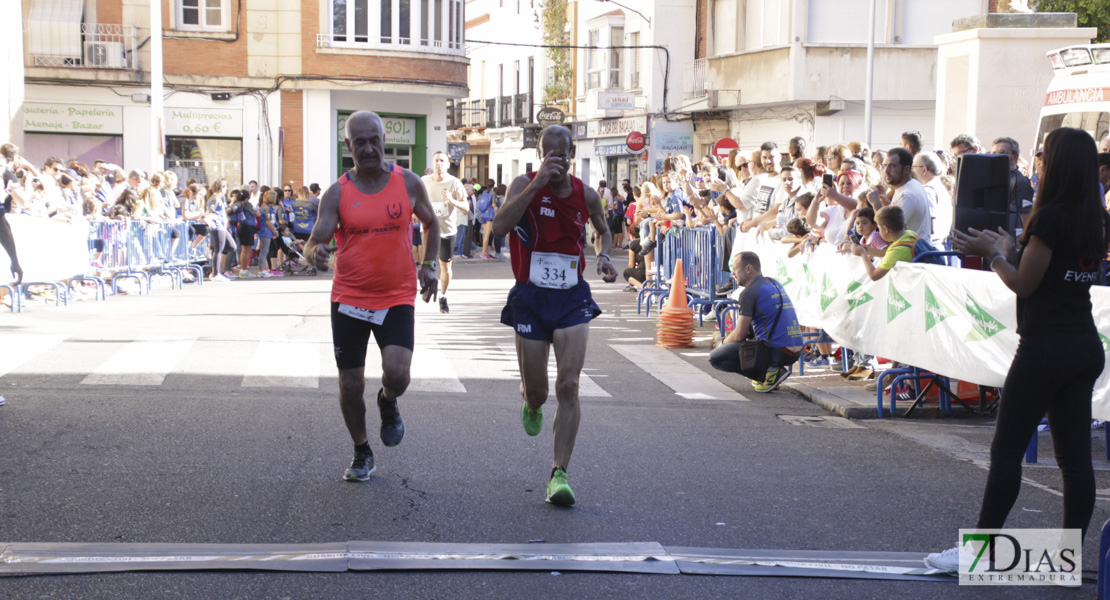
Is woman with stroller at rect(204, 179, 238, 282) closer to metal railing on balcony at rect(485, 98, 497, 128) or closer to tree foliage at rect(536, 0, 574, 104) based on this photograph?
tree foliage at rect(536, 0, 574, 104)

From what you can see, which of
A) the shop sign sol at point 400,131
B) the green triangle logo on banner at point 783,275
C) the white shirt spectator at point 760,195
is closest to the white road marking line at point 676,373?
the green triangle logo on banner at point 783,275

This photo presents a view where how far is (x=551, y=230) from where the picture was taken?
6.39m

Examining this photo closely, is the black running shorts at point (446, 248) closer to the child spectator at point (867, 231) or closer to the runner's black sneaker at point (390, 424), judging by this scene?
the child spectator at point (867, 231)

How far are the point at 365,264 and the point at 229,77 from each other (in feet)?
99.1

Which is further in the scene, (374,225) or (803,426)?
(803,426)

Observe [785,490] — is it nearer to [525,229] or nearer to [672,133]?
[525,229]

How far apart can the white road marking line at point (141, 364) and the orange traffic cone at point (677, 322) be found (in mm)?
5174

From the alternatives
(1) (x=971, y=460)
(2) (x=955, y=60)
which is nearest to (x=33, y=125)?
(2) (x=955, y=60)

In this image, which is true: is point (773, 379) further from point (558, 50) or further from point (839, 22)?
point (558, 50)

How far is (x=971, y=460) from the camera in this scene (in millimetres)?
7828

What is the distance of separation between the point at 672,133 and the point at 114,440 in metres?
34.4

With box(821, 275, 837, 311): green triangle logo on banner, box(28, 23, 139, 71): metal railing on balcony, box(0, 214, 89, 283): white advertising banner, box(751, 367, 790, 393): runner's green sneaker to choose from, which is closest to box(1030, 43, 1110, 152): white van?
box(821, 275, 837, 311): green triangle logo on banner

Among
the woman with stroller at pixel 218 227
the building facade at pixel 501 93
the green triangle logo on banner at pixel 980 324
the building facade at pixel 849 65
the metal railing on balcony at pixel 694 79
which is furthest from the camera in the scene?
the building facade at pixel 501 93

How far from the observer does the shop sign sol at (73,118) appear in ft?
111
